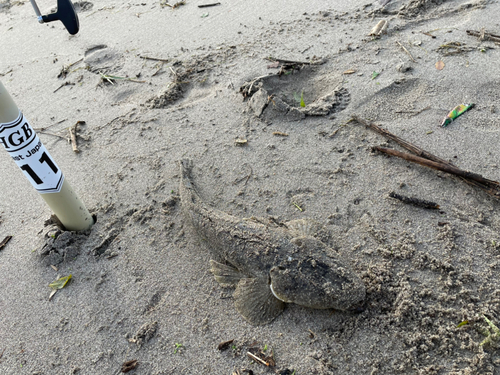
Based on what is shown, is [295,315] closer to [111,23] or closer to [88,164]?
[88,164]

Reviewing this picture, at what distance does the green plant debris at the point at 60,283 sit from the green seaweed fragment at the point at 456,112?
13.1 feet

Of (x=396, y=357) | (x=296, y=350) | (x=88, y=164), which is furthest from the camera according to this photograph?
(x=88, y=164)

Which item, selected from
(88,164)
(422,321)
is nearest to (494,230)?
(422,321)

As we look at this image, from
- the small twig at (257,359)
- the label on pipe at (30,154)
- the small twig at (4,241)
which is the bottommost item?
the small twig at (257,359)

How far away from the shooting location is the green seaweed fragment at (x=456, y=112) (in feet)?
10.9

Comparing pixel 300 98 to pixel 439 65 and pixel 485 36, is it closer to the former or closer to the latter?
pixel 439 65

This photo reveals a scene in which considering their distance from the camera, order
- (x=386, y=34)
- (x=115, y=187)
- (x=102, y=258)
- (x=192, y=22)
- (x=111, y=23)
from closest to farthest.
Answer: (x=102, y=258) < (x=115, y=187) < (x=386, y=34) < (x=192, y=22) < (x=111, y=23)

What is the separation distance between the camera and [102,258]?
286 cm

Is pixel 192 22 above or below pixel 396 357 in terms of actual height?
above

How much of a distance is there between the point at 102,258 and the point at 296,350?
1.87 meters

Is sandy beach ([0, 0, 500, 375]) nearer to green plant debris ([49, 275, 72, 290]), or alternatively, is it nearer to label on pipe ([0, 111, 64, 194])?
green plant debris ([49, 275, 72, 290])

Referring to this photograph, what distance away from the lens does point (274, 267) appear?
2.38m

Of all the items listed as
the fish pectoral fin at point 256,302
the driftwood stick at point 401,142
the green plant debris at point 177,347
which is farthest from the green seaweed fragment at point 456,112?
the green plant debris at point 177,347

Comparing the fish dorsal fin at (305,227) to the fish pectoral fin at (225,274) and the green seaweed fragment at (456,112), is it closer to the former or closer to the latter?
the fish pectoral fin at (225,274)
